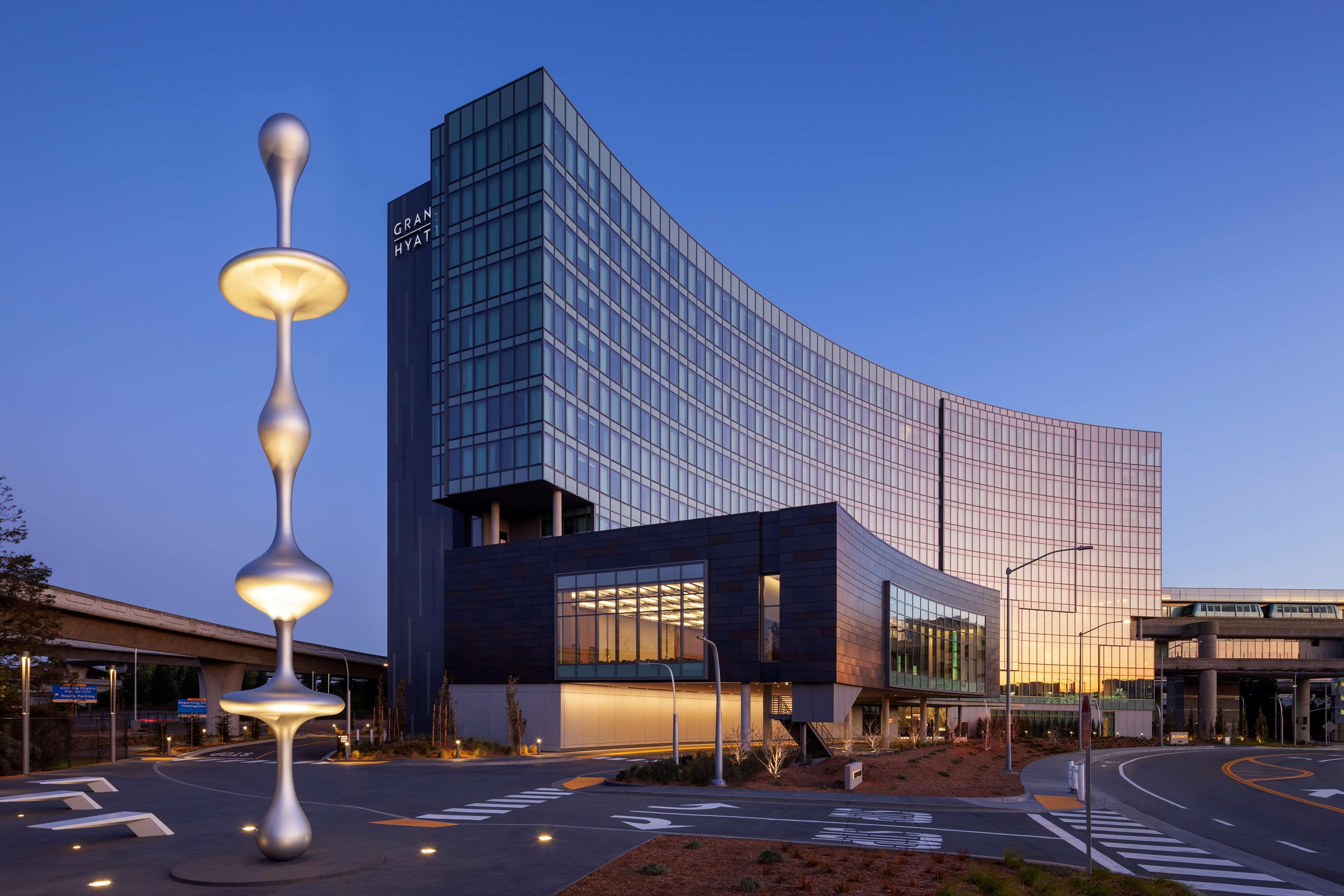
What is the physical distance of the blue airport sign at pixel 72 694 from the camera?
5059 centimetres

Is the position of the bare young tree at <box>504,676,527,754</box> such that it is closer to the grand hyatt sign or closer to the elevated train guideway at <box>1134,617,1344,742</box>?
the grand hyatt sign

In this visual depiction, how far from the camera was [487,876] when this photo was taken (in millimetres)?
16375

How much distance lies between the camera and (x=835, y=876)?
1628 cm

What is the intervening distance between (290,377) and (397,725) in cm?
4306

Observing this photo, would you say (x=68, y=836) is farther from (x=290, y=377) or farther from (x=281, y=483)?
(x=290, y=377)

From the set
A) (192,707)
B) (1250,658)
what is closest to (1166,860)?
(192,707)

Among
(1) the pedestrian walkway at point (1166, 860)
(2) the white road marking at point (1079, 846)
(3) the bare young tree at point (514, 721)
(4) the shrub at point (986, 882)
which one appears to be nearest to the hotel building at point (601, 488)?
(3) the bare young tree at point (514, 721)

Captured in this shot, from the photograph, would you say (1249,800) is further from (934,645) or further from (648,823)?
(934,645)

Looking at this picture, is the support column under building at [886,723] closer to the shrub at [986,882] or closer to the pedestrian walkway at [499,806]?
the pedestrian walkway at [499,806]

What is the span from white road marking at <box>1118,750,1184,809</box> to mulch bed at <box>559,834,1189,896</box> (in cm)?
1687

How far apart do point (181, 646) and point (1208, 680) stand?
103 m

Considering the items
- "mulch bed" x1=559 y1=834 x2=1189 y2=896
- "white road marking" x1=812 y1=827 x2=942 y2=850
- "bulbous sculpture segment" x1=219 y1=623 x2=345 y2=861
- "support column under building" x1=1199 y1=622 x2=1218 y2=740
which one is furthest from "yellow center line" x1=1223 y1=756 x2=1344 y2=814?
"support column under building" x1=1199 y1=622 x2=1218 y2=740

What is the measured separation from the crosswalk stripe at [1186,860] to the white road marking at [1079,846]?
70cm

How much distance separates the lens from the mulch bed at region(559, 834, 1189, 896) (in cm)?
1500
